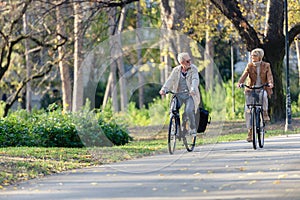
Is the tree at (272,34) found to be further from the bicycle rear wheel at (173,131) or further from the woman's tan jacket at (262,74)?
the bicycle rear wheel at (173,131)

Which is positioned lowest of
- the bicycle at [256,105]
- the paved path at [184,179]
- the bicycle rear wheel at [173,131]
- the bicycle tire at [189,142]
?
the paved path at [184,179]

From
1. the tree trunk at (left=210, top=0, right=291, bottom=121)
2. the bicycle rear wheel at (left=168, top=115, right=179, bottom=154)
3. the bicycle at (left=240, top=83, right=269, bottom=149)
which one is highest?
the tree trunk at (left=210, top=0, right=291, bottom=121)

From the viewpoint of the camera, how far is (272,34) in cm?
2516

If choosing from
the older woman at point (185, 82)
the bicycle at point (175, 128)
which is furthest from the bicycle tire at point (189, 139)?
the older woman at point (185, 82)

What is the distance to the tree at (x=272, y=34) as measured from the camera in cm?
2477

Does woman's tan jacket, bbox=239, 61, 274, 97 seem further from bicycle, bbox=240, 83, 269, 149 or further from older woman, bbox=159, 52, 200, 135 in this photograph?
older woman, bbox=159, 52, 200, 135

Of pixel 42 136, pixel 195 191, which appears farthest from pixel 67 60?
pixel 195 191

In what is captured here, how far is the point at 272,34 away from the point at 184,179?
13.9m

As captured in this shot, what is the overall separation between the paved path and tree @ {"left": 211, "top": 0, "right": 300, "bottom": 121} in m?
9.65

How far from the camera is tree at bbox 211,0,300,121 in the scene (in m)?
24.8

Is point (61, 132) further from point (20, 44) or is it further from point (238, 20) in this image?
point (20, 44)

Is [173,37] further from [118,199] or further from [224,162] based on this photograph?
[118,199]

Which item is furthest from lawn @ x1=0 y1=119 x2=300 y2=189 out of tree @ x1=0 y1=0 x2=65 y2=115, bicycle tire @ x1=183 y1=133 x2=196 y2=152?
tree @ x1=0 y1=0 x2=65 y2=115

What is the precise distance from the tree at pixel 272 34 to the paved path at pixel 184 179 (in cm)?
965
